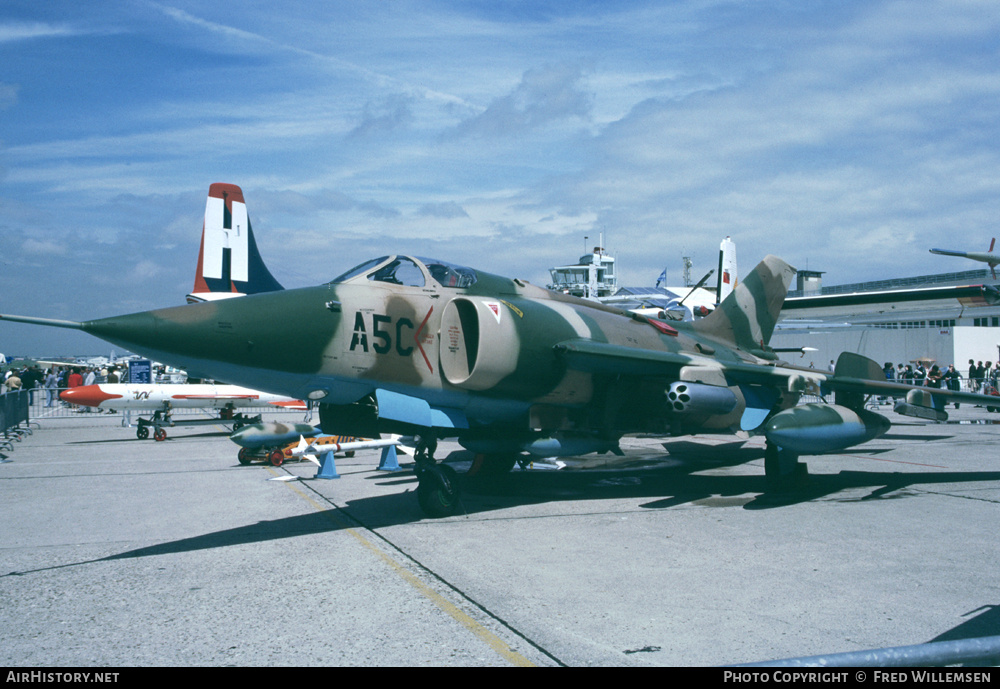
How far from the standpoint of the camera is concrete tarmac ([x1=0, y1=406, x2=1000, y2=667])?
4.28 metres

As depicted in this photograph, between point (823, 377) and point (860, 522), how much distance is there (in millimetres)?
2812

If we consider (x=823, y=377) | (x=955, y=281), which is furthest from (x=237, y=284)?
(x=955, y=281)

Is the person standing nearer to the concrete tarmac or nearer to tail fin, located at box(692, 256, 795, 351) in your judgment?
the concrete tarmac

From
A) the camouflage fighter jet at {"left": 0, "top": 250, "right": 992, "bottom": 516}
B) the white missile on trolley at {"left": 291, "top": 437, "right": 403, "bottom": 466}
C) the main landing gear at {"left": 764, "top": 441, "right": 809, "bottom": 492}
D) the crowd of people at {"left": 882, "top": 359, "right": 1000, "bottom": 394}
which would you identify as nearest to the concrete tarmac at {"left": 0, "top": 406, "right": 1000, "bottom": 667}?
the main landing gear at {"left": 764, "top": 441, "right": 809, "bottom": 492}

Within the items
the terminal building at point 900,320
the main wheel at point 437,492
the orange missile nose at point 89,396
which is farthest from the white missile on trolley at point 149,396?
the terminal building at point 900,320

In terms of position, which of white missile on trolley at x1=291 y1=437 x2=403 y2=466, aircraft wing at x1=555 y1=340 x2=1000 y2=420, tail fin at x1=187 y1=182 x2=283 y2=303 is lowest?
white missile on trolley at x1=291 y1=437 x2=403 y2=466

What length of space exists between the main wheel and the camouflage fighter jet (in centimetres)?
2

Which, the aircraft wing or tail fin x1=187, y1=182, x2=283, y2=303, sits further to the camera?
tail fin x1=187, y1=182, x2=283, y2=303

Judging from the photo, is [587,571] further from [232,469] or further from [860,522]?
[232,469]

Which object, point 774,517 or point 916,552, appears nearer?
point 916,552

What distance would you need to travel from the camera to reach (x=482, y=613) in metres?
4.85

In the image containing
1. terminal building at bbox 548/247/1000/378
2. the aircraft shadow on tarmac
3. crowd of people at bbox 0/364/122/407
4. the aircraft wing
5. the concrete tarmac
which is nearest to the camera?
the concrete tarmac
